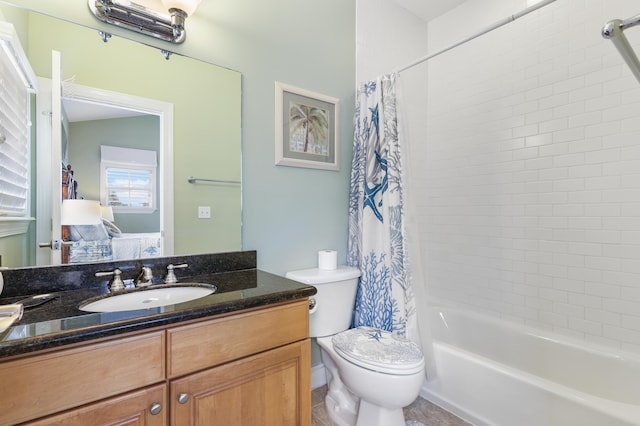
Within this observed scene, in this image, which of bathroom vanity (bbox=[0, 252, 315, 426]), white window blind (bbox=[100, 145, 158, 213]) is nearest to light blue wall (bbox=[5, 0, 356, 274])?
white window blind (bbox=[100, 145, 158, 213])

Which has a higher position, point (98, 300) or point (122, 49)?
point (122, 49)

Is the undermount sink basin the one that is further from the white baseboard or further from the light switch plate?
the white baseboard

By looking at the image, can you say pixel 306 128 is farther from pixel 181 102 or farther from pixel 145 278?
pixel 145 278

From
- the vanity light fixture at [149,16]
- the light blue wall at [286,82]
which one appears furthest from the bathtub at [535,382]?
the vanity light fixture at [149,16]

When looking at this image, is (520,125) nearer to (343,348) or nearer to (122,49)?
(343,348)

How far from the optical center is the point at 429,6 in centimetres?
239

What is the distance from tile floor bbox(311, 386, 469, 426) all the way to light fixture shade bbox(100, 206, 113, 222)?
4.72 feet

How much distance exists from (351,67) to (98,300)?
75.4 inches

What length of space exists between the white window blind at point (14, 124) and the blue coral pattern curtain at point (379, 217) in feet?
5.15

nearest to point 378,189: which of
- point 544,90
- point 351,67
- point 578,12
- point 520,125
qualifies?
point 351,67

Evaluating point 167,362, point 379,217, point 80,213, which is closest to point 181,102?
point 80,213

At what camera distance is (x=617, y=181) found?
1663 mm

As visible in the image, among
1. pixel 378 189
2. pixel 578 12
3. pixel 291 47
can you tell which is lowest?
pixel 378 189

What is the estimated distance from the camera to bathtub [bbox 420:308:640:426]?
1.33 metres
